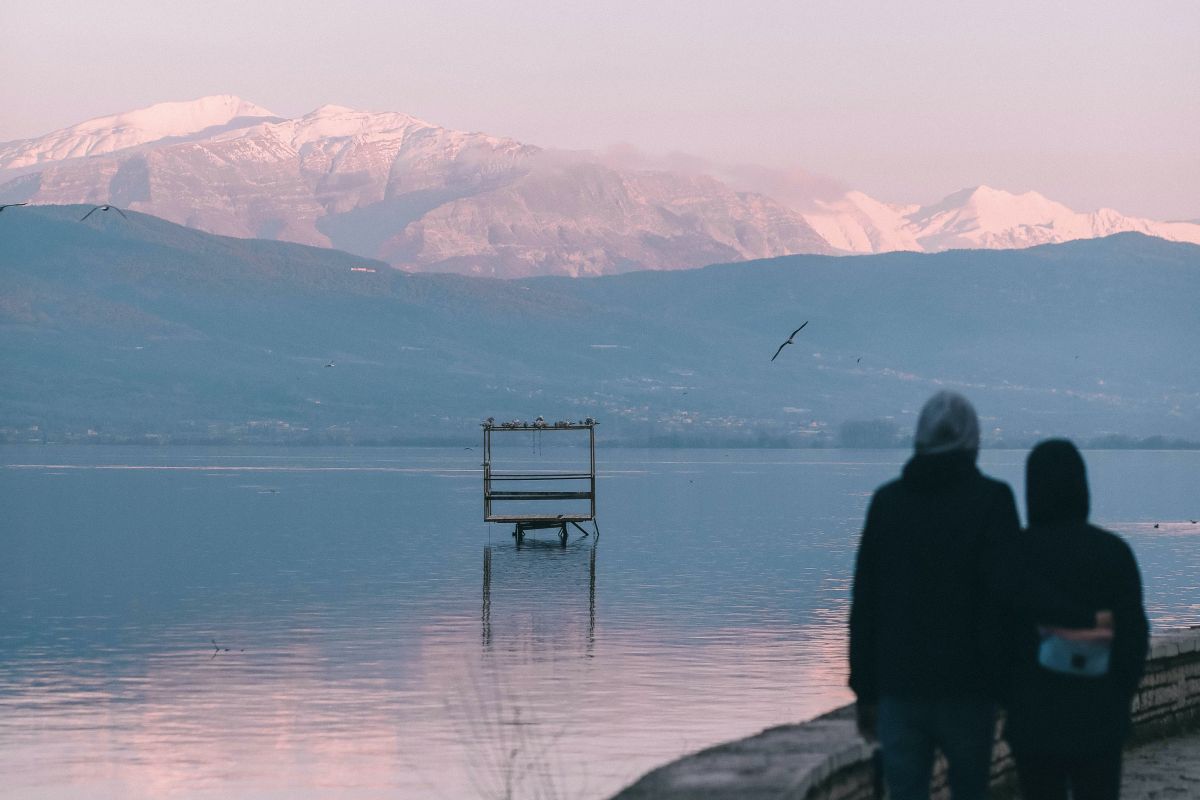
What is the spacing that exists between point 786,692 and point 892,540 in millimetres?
22415

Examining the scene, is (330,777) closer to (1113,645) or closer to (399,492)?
(1113,645)

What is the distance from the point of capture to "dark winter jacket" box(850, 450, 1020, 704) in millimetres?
8836

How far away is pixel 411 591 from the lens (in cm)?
5684

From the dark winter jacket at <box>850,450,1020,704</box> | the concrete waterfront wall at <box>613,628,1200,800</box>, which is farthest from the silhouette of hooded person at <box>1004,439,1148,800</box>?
the concrete waterfront wall at <box>613,628,1200,800</box>

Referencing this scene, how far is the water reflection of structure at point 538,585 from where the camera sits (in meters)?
45.2

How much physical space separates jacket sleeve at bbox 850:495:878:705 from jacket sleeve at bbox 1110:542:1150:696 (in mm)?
1153

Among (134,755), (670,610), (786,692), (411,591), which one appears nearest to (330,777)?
(134,755)

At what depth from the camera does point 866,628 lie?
9.08 m

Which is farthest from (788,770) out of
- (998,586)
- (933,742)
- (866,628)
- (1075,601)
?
(1075,601)

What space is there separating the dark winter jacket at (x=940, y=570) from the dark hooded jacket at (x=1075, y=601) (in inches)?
5.1

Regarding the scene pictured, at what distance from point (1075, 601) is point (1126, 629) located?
0.96 feet

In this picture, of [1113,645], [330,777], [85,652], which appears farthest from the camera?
[85,652]

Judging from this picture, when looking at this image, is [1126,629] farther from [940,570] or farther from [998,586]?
[940,570]

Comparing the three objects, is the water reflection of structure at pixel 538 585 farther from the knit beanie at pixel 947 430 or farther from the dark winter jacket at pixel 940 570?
the knit beanie at pixel 947 430
